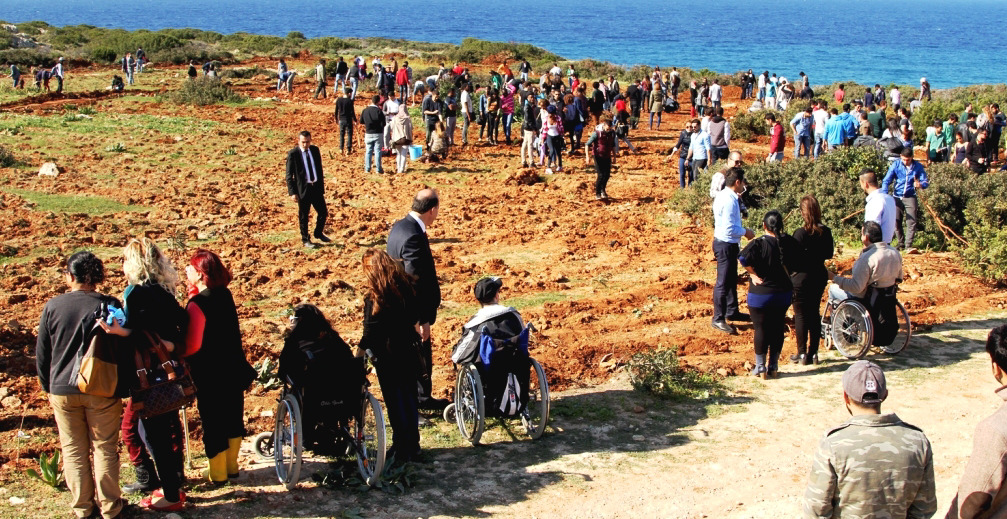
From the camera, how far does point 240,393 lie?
20.3 feet

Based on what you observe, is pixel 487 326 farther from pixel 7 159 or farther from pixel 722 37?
pixel 722 37

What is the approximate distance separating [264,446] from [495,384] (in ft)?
5.93

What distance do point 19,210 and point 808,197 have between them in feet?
42.4

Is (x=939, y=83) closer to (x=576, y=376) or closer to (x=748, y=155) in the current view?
(x=748, y=155)

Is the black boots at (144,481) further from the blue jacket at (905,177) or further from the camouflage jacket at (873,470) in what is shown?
the blue jacket at (905,177)

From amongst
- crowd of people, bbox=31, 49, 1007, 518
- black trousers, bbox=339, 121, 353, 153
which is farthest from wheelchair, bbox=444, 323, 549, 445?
black trousers, bbox=339, 121, 353, 153

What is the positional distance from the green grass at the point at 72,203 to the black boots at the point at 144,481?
10.6 m

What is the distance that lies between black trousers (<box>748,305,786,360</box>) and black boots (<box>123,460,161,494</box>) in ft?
17.6

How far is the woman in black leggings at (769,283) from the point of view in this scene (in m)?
8.28

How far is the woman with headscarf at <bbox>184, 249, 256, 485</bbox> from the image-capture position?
19.1ft

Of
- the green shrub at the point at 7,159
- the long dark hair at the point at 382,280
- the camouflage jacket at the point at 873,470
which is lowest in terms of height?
the camouflage jacket at the point at 873,470

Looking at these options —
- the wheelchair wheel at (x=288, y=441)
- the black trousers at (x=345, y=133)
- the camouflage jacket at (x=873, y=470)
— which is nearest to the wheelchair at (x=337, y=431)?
the wheelchair wheel at (x=288, y=441)

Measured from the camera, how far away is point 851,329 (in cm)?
902

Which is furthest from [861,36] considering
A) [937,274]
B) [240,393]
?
[240,393]
